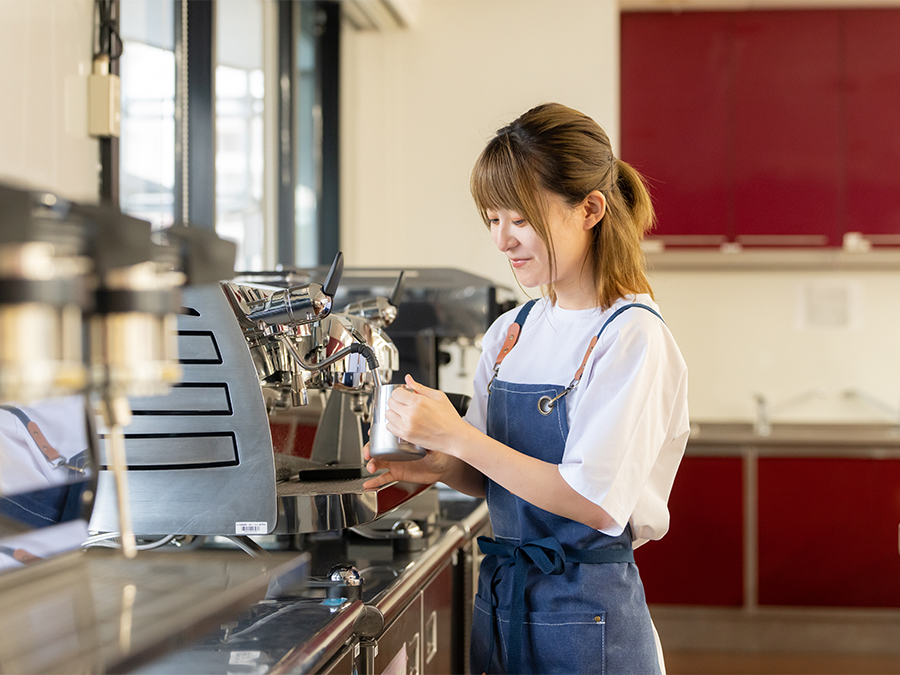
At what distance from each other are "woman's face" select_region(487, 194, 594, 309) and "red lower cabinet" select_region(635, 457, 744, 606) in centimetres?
235

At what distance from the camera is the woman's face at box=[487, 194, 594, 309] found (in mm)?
1103

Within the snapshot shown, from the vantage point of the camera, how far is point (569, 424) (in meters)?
1.12

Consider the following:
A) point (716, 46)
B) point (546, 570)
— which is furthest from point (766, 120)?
point (546, 570)

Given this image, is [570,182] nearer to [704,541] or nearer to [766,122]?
[704,541]

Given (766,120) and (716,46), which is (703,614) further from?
(716,46)

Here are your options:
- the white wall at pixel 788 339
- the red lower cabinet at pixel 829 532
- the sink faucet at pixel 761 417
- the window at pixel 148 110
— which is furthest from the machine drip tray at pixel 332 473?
the white wall at pixel 788 339

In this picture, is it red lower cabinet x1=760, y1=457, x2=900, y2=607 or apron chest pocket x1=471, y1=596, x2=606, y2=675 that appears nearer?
apron chest pocket x1=471, y1=596, x2=606, y2=675

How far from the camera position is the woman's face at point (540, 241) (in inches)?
43.4

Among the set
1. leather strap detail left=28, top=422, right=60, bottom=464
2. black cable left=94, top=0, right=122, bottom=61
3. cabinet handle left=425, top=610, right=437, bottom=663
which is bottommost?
cabinet handle left=425, top=610, right=437, bottom=663

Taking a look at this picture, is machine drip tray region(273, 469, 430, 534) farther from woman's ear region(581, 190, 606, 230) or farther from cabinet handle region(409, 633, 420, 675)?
woman's ear region(581, 190, 606, 230)

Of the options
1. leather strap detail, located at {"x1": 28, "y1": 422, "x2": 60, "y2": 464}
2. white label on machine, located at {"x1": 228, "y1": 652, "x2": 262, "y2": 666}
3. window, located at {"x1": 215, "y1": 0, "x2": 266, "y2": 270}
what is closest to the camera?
white label on machine, located at {"x1": 228, "y1": 652, "x2": 262, "y2": 666}

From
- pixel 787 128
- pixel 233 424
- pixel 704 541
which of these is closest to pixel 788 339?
pixel 787 128

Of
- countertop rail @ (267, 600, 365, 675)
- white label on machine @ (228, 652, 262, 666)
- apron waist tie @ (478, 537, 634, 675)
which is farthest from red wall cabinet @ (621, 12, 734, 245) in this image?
white label on machine @ (228, 652, 262, 666)

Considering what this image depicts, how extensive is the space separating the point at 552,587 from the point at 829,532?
2.50 meters
